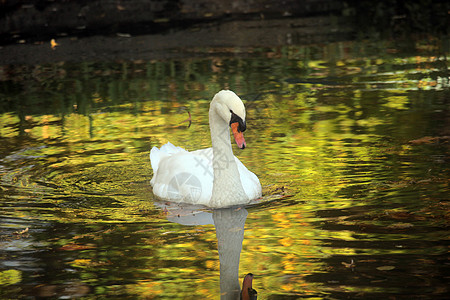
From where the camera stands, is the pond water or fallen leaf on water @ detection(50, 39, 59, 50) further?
fallen leaf on water @ detection(50, 39, 59, 50)

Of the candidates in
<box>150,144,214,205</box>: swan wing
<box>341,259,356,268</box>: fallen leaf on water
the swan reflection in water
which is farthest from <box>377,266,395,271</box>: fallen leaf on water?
<box>150,144,214,205</box>: swan wing

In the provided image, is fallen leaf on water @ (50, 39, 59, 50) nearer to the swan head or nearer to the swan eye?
the swan head

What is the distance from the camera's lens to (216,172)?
732cm

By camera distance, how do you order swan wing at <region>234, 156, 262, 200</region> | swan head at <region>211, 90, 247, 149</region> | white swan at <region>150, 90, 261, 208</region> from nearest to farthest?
swan head at <region>211, 90, 247, 149</region>, white swan at <region>150, 90, 261, 208</region>, swan wing at <region>234, 156, 262, 200</region>

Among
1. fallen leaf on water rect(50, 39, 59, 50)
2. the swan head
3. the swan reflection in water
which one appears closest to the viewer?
the swan reflection in water

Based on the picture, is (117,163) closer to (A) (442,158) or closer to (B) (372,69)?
(A) (442,158)

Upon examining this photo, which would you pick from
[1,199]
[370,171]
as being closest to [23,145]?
[1,199]

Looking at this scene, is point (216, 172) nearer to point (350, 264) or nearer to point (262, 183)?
point (262, 183)

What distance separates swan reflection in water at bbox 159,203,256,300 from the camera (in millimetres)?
5246

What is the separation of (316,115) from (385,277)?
18.3ft

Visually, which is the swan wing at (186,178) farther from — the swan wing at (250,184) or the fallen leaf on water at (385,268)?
the fallen leaf on water at (385,268)

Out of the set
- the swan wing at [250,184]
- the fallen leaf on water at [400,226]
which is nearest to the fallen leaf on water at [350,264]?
the fallen leaf on water at [400,226]

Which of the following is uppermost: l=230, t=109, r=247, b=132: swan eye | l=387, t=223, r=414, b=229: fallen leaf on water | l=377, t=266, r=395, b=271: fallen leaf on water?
l=230, t=109, r=247, b=132: swan eye

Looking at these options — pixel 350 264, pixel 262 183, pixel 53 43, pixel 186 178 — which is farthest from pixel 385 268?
pixel 53 43
